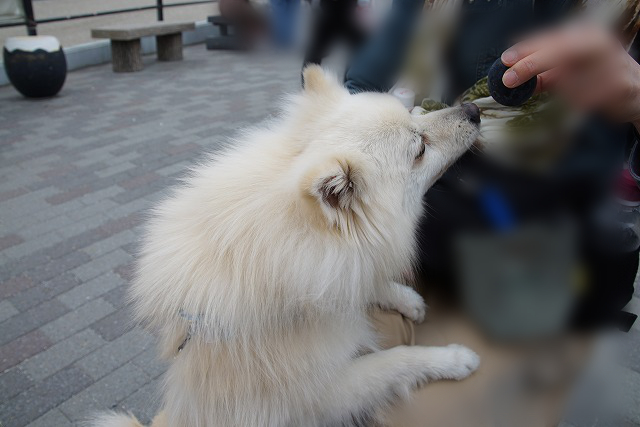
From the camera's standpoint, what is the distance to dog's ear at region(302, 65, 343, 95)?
1.81 meters

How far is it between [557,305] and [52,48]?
747 centimetres

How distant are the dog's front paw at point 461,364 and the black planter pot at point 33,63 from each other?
7.12 meters

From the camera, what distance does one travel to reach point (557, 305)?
152cm

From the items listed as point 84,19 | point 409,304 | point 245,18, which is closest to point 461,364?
point 409,304

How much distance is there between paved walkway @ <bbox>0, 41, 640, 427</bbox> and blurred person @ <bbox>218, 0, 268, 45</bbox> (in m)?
2.96

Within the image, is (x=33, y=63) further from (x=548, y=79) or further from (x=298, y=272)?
(x=548, y=79)

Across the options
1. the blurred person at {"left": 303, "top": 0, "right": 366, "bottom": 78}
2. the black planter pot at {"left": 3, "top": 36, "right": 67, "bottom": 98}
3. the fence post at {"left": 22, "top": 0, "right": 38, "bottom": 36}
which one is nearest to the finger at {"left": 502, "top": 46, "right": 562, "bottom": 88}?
the blurred person at {"left": 303, "top": 0, "right": 366, "bottom": 78}

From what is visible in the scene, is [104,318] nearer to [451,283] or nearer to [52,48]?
[451,283]

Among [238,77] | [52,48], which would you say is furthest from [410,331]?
[238,77]

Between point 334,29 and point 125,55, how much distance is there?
4.73 m

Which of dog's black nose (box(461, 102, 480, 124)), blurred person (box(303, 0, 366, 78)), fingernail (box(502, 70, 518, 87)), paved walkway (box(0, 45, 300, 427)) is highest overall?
fingernail (box(502, 70, 518, 87))

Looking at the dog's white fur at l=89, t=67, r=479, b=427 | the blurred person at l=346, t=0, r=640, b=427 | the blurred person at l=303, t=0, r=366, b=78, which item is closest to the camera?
the dog's white fur at l=89, t=67, r=479, b=427

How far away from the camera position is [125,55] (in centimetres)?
877

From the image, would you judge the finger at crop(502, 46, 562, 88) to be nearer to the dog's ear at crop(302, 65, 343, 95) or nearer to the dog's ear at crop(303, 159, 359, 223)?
the dog's ear at crop(303, 159, 359, 223)
